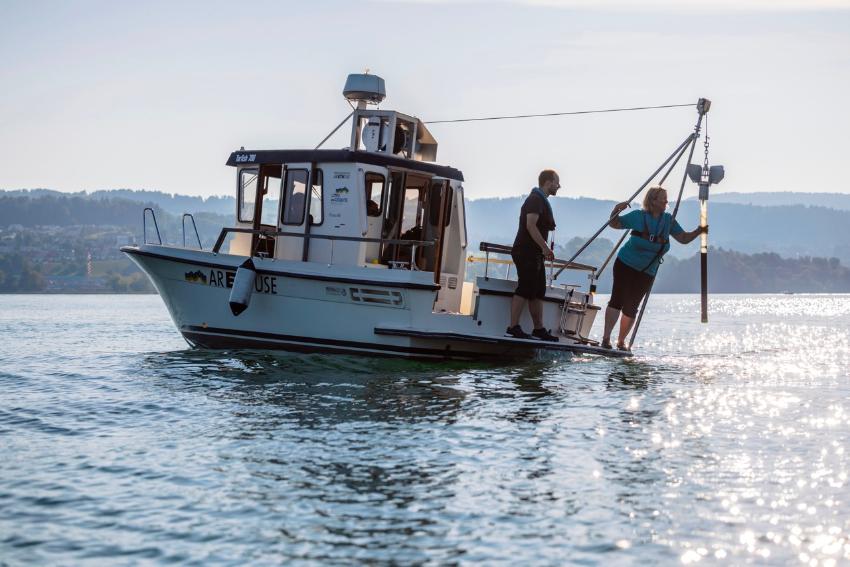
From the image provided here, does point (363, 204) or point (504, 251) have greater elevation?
point (363, 204)

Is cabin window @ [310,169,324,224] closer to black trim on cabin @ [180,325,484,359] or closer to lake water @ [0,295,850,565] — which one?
black trim on cabin @ [180,325,484,359]

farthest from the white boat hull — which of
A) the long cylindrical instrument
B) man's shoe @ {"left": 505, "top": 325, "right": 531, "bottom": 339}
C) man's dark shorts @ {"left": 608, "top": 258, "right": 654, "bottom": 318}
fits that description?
the long cylindrical instrument

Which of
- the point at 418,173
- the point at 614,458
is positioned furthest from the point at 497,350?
the point at 614,458

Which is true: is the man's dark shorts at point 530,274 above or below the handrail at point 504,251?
below

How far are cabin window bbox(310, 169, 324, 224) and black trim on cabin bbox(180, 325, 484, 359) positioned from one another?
6.30 feet

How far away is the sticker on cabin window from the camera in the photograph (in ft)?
49.4

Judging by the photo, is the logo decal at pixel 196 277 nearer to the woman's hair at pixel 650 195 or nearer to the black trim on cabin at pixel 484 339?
the black trim on cabin at pixel 484 339

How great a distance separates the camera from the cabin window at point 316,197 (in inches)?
601

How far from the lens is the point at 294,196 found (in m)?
15.6

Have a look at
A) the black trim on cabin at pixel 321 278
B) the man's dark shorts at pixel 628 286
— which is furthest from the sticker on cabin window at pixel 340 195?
the man's dark shorts at pixel 628 286

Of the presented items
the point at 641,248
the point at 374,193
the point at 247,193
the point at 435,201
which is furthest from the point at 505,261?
the point at 247,193

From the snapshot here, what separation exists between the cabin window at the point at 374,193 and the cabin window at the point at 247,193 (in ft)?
6.89

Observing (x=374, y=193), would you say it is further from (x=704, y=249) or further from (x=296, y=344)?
(x=704, y=249)

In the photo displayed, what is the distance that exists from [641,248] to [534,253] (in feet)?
5.68
